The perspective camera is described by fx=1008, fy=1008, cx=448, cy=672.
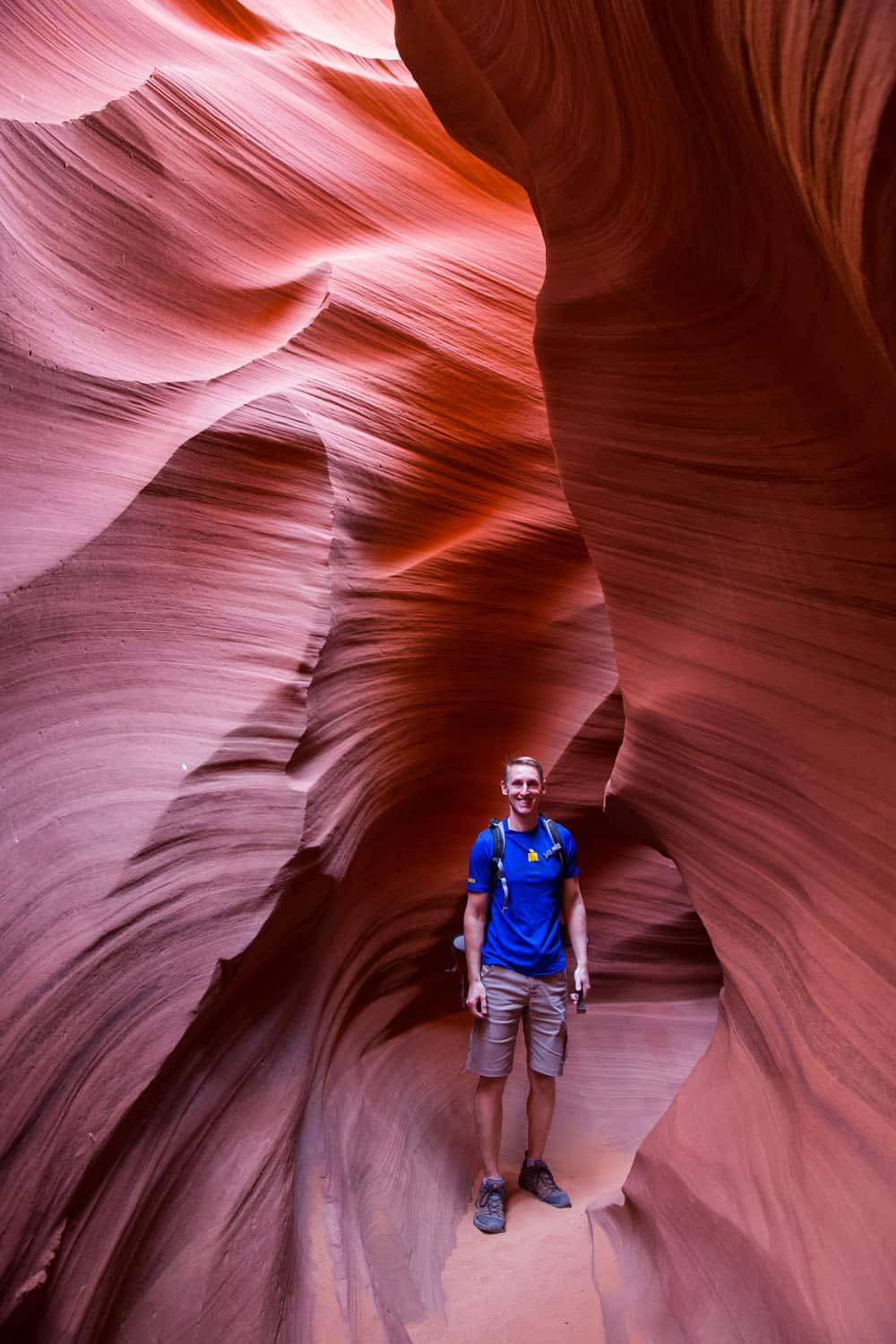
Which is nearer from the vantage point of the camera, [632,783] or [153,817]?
[153,817]

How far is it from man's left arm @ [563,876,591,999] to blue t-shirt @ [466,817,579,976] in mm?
43

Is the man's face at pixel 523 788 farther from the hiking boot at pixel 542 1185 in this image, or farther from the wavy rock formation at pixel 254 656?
the hiking boot at pixel 542 1185

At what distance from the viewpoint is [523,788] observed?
3.38m

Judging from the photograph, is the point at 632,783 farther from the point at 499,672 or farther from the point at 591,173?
the point at 591,173

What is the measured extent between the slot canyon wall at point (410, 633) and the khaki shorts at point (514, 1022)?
49cm

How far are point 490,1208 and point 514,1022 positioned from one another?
0.61m

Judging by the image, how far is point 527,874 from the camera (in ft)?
11.2

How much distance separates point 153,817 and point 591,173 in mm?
2099

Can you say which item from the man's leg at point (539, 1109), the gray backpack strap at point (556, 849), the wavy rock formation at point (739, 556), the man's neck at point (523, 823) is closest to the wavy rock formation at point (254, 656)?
the man's leg at point (539, 1109)

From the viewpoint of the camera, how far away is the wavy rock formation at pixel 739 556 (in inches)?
76.2

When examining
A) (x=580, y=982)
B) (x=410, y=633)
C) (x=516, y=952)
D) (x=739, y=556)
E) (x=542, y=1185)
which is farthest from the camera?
(x=410, y=633)

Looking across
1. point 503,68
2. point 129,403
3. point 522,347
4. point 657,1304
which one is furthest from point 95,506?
point 657,1304

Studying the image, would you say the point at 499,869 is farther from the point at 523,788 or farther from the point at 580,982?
the point at 580,982

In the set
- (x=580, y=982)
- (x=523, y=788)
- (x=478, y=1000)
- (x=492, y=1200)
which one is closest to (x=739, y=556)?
(x=523, y=788)
